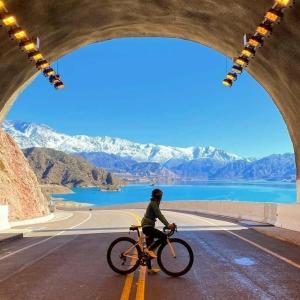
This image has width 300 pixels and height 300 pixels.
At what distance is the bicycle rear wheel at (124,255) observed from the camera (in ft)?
33.6

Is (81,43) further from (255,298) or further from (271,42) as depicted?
(255,298)

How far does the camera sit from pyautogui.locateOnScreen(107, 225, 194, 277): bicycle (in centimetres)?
1000

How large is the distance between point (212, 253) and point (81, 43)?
10291 millimetres

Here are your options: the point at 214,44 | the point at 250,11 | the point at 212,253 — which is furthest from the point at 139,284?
the point at 214,44

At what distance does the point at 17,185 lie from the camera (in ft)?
160

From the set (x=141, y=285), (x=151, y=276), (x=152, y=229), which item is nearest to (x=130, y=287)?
(x=141, y=285)

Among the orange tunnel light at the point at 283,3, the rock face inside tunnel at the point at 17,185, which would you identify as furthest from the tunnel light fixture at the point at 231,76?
the rock face inside tunnel at the point at 17,185

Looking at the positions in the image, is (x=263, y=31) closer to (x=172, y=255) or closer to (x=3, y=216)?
(x=172, y=255)

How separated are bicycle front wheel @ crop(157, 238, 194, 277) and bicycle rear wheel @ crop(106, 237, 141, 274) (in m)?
0.49

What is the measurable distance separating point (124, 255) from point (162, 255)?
78 cm

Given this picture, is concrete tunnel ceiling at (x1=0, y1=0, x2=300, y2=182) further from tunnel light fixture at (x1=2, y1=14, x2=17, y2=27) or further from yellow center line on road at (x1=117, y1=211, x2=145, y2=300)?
yellow center line on road at (x1=117, y1=211, x2=145, y2=300)

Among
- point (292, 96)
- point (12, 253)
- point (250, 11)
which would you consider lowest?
point (12, 253)

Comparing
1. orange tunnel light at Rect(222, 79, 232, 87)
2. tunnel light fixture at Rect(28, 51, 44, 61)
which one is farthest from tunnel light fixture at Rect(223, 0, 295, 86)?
tunnel light fixture at Rect(28, 51, 44, 61)

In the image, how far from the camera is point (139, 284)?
918 cm
